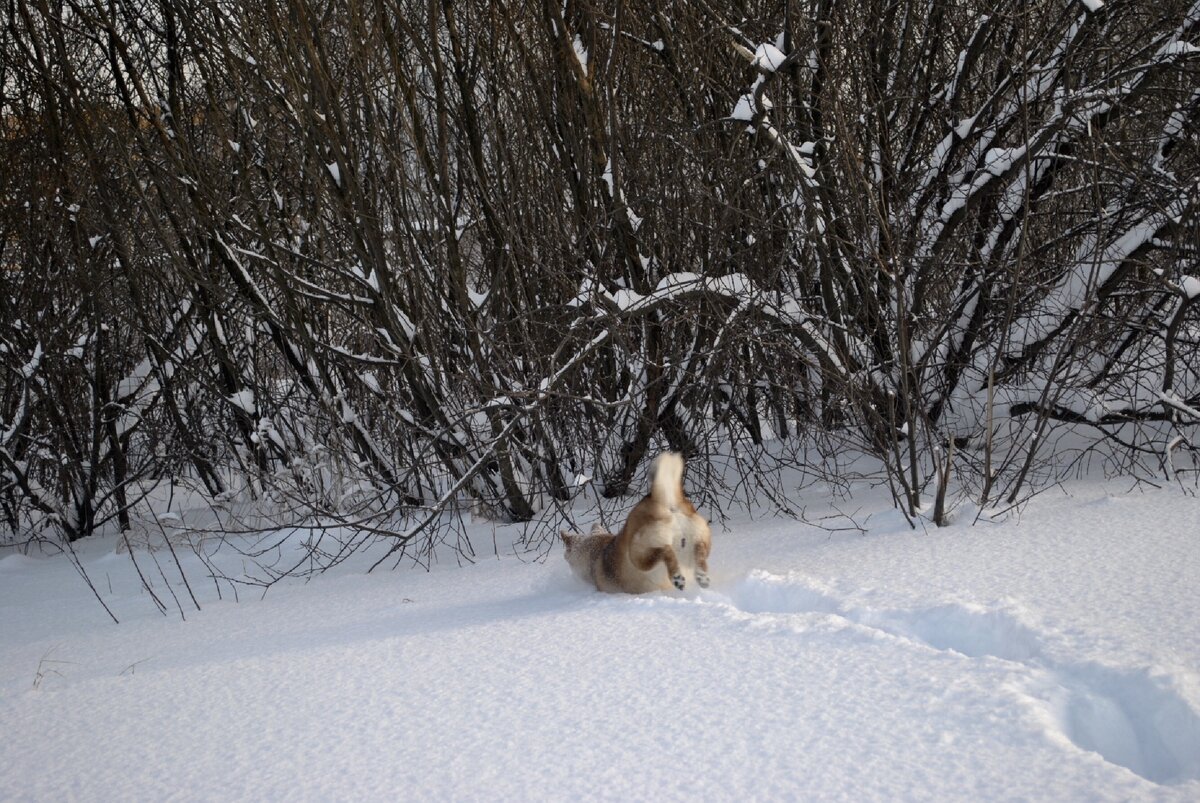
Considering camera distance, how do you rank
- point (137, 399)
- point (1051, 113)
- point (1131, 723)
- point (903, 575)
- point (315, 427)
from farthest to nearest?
point (137, 399), point (315, 427), point (1051, 113), point (903, 575), point (1131, 723)

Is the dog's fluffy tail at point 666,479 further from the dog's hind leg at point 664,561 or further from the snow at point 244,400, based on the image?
the snow at point 244,400

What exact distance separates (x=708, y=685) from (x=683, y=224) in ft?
13.7

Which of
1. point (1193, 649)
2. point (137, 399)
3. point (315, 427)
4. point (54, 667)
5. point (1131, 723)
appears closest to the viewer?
point (1131, 723)

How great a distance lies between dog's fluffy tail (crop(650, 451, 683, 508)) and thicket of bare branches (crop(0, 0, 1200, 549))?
1.14 metres

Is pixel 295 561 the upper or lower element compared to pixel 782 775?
upper

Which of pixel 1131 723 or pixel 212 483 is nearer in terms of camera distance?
pixel 1131 723

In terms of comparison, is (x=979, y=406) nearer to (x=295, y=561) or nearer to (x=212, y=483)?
(x=295, y=561)

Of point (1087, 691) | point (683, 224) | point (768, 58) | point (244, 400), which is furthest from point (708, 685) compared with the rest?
point (244, 400)

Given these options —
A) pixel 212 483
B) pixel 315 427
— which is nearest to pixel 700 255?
pixel 315 427

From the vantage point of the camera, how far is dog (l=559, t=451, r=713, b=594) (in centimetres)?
400

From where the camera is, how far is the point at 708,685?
2.85 metres

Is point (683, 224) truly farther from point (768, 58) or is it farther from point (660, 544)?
point (660, 544)

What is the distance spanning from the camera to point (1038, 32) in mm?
5609

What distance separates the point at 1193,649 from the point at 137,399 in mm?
9722
